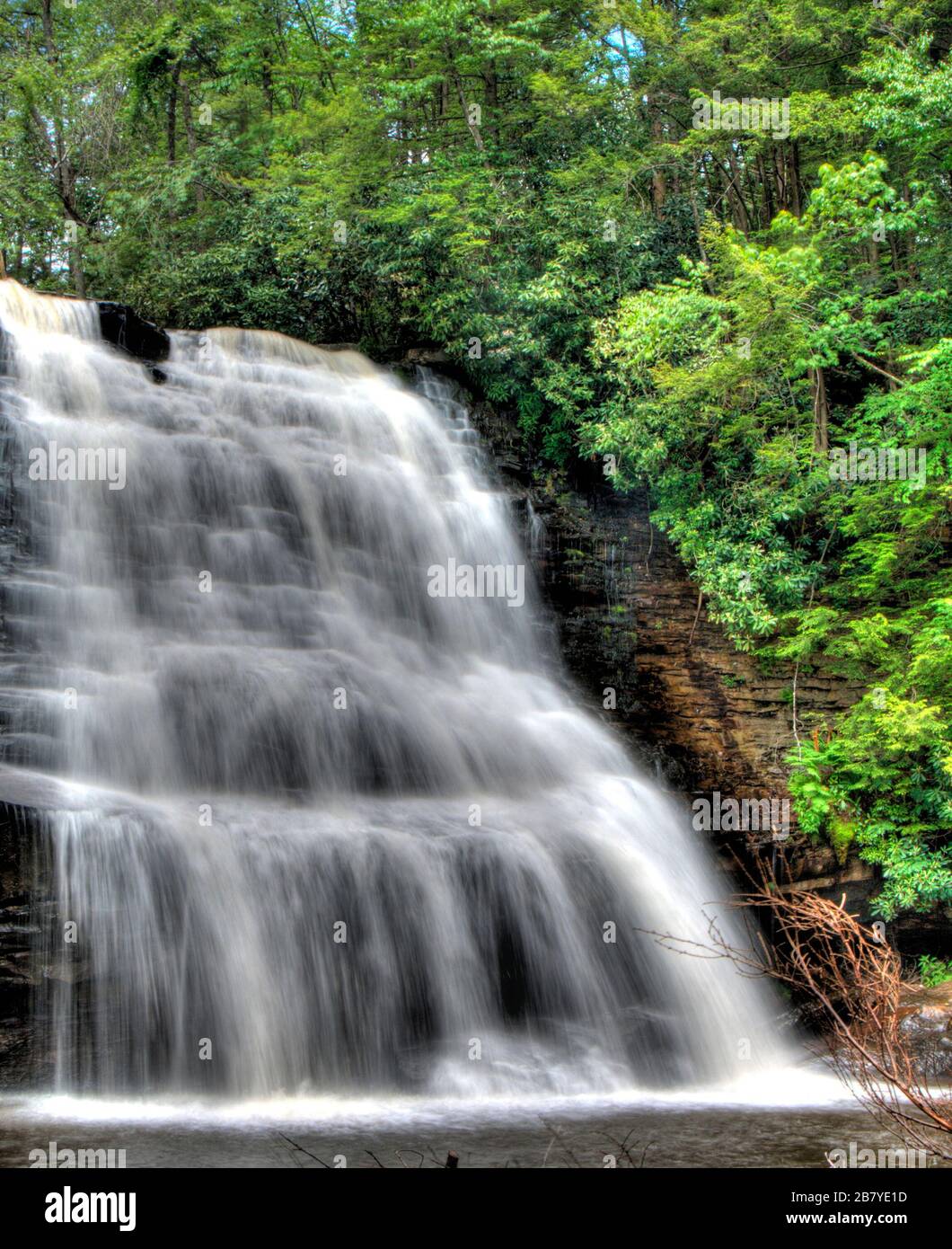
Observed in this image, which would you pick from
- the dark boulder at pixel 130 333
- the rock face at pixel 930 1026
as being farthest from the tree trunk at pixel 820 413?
the dark boulder at pixel 130 333

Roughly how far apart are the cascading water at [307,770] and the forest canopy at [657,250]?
2506 millimetres

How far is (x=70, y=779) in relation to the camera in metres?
9.55

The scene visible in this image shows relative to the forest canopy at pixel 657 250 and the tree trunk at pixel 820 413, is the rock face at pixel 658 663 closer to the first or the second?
the forest canopy at pixel 657 250

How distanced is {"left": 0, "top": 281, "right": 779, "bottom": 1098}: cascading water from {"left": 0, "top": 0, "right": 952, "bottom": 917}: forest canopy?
251cm

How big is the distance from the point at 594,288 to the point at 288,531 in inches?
274

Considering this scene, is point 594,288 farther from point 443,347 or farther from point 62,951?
point 62,951

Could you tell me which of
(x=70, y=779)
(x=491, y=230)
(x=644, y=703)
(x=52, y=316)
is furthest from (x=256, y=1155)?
(x=491, y=230)

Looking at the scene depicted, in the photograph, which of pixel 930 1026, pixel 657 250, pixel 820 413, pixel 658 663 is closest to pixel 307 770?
pixel 658 663

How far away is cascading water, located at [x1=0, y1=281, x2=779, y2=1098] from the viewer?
8.50 metres

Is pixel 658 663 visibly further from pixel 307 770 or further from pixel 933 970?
pixel 307 770

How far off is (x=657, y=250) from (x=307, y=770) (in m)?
11.8

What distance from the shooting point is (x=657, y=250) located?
59.5ft

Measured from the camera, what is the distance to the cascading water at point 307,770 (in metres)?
8.50

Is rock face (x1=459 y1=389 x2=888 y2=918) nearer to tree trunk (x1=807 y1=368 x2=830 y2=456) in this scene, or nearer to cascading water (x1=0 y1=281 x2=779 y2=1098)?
cascading water (x1=0 y1=281 x2=779 y2=1098)
